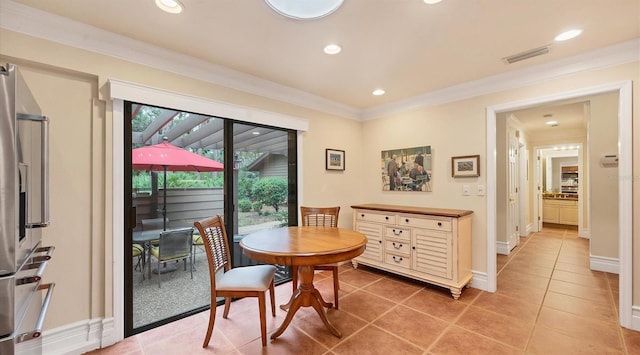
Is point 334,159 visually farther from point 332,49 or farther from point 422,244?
point 332,49

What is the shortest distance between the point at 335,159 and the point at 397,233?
138 cm

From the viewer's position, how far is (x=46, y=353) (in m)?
1.84

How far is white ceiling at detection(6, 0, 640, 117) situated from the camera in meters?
1.74

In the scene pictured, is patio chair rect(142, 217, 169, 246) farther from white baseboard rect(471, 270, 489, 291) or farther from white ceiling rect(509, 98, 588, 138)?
white ceiling rect(509, 98, 588, 138)

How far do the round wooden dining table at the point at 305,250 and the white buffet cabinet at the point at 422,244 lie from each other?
1.07 metres

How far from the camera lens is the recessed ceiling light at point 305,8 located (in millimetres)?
1716

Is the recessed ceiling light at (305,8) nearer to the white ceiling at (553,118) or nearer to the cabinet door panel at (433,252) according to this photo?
the cabinet door panel at (433,252)

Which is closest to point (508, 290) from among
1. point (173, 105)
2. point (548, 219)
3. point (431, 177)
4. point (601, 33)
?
point (431, 177)

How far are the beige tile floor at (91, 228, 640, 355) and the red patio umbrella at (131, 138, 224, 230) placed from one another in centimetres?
112

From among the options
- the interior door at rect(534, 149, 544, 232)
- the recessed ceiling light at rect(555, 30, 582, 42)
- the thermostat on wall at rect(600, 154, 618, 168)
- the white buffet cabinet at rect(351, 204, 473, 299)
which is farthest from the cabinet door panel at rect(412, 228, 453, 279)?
the interior door at rect(534, 149, 544, 232)

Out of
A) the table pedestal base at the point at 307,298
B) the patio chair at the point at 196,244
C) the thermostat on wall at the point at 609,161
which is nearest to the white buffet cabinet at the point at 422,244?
the table pedestal base at the point at 307,298

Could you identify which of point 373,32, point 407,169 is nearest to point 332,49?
point 373,32

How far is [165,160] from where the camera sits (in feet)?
7.72

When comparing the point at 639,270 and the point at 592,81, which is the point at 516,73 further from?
the point at 639,270
